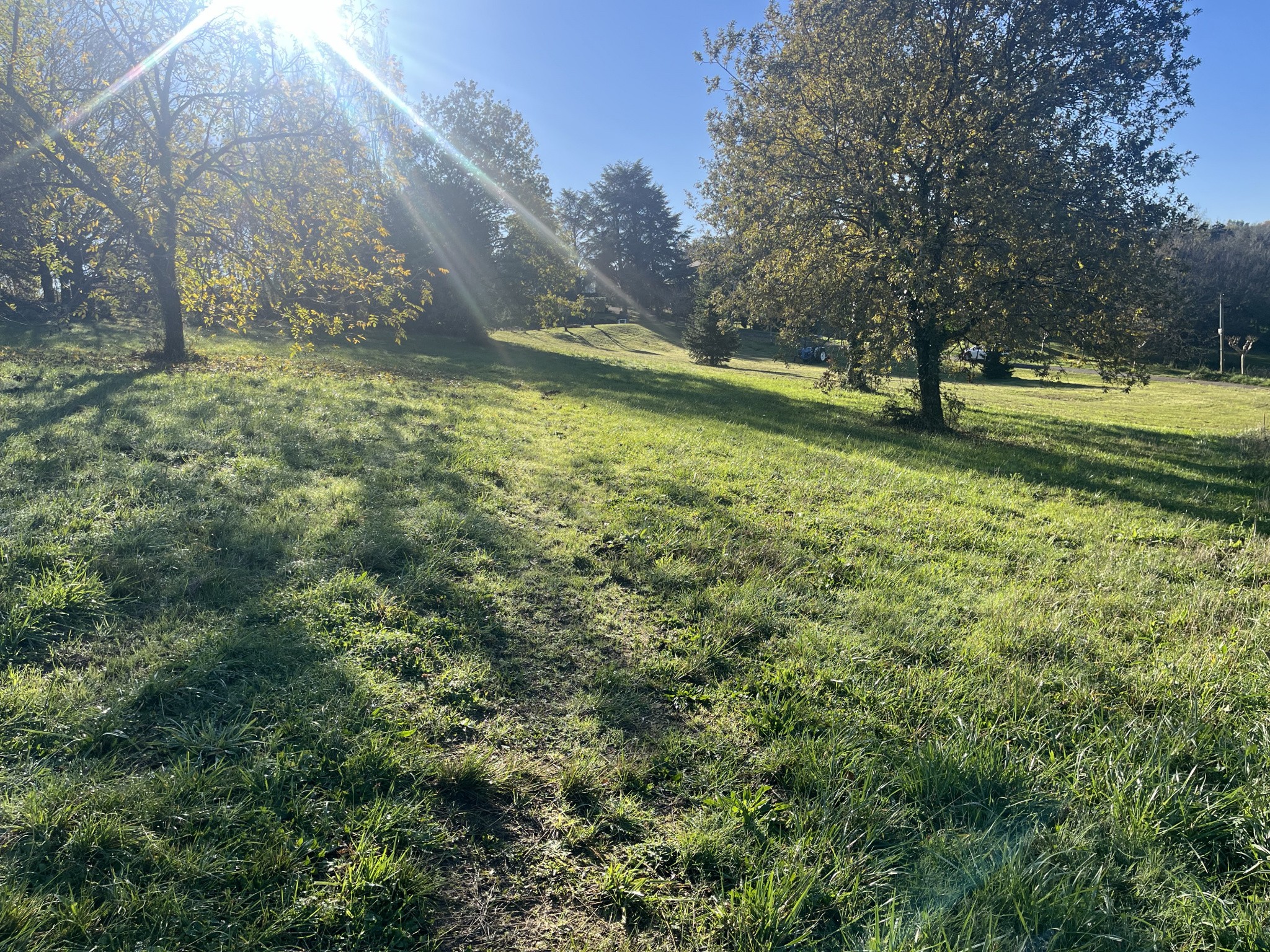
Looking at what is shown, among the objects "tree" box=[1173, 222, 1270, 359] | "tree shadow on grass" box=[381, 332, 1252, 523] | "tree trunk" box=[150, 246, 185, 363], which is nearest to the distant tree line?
"tree trunk" box=[150, 246, 185, 363]

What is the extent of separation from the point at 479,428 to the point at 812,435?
6.19 metres

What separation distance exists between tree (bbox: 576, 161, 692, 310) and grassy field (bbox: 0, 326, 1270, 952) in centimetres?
6251

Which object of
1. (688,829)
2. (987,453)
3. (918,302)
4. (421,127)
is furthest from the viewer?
(421,127)

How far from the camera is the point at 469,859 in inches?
89.4

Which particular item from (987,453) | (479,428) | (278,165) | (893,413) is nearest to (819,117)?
(893,413)

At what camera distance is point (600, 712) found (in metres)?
3.16

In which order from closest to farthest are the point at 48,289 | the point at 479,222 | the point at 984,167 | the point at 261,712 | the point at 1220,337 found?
1. the point at 261,712
2. the point at 984,167
3. the point at 48,289
4. the point at 479,222
5. the point at 1220,337

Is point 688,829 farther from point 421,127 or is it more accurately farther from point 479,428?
point 421,127

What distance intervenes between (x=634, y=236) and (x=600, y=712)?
67944mm

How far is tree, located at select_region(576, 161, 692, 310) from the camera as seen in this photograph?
6438 cm

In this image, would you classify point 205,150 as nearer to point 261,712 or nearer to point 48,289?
point 261,712

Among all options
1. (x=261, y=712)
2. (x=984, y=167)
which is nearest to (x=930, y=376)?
(x=984, y=167)

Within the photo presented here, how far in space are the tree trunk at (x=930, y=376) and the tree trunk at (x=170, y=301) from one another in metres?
17.0

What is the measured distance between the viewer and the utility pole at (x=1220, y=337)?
52500mm
